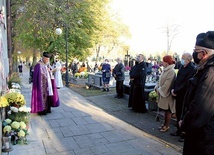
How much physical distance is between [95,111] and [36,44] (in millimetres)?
11980

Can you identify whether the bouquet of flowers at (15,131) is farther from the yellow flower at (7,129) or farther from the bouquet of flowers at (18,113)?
the bouquet of flowers at (18,113)

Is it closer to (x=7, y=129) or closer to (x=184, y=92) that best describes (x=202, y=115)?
(x=184, y=92)

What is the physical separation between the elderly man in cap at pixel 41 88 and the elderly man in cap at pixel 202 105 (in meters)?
4.84

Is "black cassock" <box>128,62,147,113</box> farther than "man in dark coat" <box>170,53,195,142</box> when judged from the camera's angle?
Yes

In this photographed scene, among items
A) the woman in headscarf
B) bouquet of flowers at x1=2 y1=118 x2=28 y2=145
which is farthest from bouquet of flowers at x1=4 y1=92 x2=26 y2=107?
the woman in headscarf

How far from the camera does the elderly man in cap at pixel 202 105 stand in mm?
2184

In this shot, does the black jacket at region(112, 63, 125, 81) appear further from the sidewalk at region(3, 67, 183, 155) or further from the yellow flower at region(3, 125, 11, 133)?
the yellow flower at region(3, 125, 11, 133)

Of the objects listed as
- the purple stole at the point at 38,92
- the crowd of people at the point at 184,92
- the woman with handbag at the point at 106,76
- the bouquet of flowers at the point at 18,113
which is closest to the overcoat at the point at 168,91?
the crowd of people at the point at 184,92

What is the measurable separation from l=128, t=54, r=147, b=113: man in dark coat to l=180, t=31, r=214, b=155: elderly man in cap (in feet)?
15.1

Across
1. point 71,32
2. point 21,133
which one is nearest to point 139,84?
point 21,133

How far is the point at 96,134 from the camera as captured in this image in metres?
4.98

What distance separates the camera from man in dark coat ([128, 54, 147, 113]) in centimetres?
705

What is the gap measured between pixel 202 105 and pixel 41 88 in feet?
16.7

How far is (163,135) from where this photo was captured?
16.5 feet
